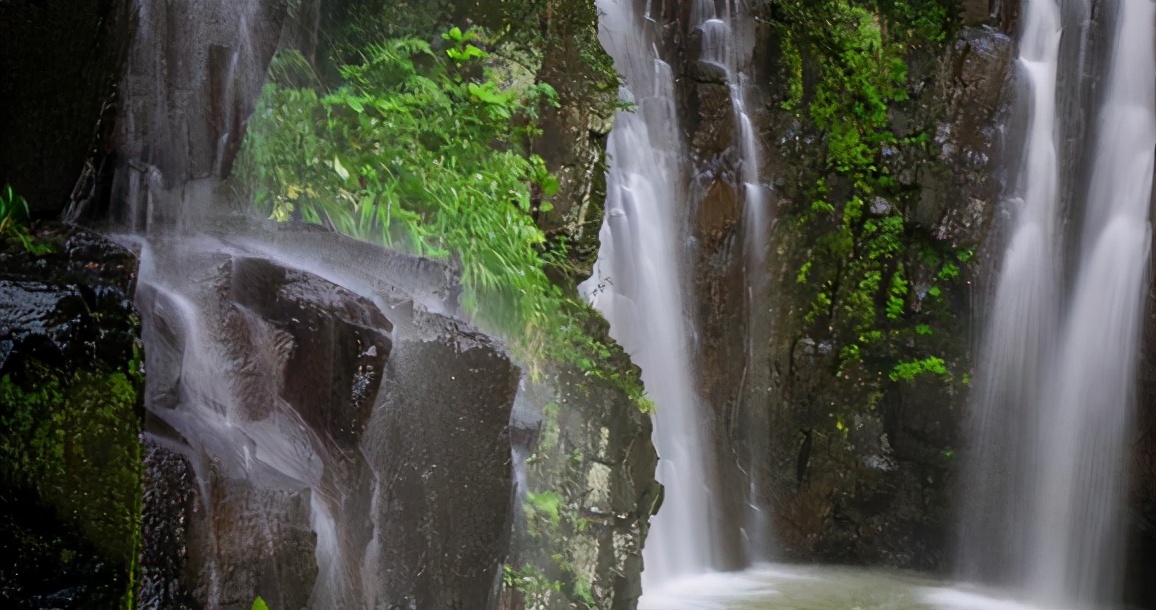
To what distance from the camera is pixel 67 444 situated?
9.89 feet

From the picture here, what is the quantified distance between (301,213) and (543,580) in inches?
91.5

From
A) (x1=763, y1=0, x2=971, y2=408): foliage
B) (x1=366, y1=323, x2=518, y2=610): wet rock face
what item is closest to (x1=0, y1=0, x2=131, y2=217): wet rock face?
(x1=366, y1=323, x2=518, y2=610): wet rock face

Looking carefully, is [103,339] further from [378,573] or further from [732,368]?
[732,368]

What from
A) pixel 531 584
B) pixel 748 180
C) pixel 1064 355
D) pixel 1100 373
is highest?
pixel 748 180

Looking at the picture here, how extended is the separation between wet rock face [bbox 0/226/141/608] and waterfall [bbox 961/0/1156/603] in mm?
8875

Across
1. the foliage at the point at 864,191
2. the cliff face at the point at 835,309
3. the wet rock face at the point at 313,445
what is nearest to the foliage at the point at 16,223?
the wet rock face at the point at 313,445

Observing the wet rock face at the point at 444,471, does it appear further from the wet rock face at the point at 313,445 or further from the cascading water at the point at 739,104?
the cascading water at the point at 739,104

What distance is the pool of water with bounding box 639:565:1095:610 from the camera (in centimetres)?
788

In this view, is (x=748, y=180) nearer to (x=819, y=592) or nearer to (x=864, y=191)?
(x=864, y=191)

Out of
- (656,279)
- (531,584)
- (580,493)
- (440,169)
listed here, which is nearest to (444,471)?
(531,584)

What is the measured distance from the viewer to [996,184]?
10500 millimetres

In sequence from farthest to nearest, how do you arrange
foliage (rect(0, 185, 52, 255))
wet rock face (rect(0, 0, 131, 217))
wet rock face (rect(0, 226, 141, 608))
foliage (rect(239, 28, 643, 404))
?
foliage (rect(239, 28, 643, 404))
wet rock face (rect(0, 0, 131, 217))
foliage (rect(0, 185, 52, 255))
wet rock face (rect(0, 226, 141, 608))

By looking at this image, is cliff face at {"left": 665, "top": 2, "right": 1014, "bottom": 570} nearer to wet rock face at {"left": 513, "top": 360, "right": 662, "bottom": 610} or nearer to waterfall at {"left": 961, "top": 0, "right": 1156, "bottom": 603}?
waterfall at {"left": 961, "top": 0, "right": 1156, "bottom": 603}

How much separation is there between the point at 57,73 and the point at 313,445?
185 centimetres
